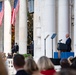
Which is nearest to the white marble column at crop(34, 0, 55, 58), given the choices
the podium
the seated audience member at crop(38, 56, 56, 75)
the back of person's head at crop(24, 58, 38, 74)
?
the podium

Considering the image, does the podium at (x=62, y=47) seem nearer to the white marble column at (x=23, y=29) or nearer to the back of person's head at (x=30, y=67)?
the white marble column at (x=23, y=29)

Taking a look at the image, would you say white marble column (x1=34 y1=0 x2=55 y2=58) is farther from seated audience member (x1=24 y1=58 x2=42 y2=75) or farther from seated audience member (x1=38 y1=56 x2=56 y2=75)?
seated audience member (x1=24 y1=58 x2=42 y2=75)

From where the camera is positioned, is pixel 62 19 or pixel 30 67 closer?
pixel 30 67

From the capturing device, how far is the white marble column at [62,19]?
113ft

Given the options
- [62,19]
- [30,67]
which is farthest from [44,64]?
[62,19]

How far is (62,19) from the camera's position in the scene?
3481 cm

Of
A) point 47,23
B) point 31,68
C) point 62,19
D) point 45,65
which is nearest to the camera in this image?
point 31,68

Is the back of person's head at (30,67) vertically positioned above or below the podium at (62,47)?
above

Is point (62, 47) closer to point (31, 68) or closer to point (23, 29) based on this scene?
point (23, 29)

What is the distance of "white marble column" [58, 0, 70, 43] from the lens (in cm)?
3444

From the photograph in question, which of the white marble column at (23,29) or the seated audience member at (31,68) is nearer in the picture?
the seated audience member at (31,68)

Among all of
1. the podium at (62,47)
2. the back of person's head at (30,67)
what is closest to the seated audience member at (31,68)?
the back of person's head at (30,67)

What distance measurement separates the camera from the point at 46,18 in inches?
1373

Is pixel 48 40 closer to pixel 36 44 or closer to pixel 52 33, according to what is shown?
pixel 52 33
